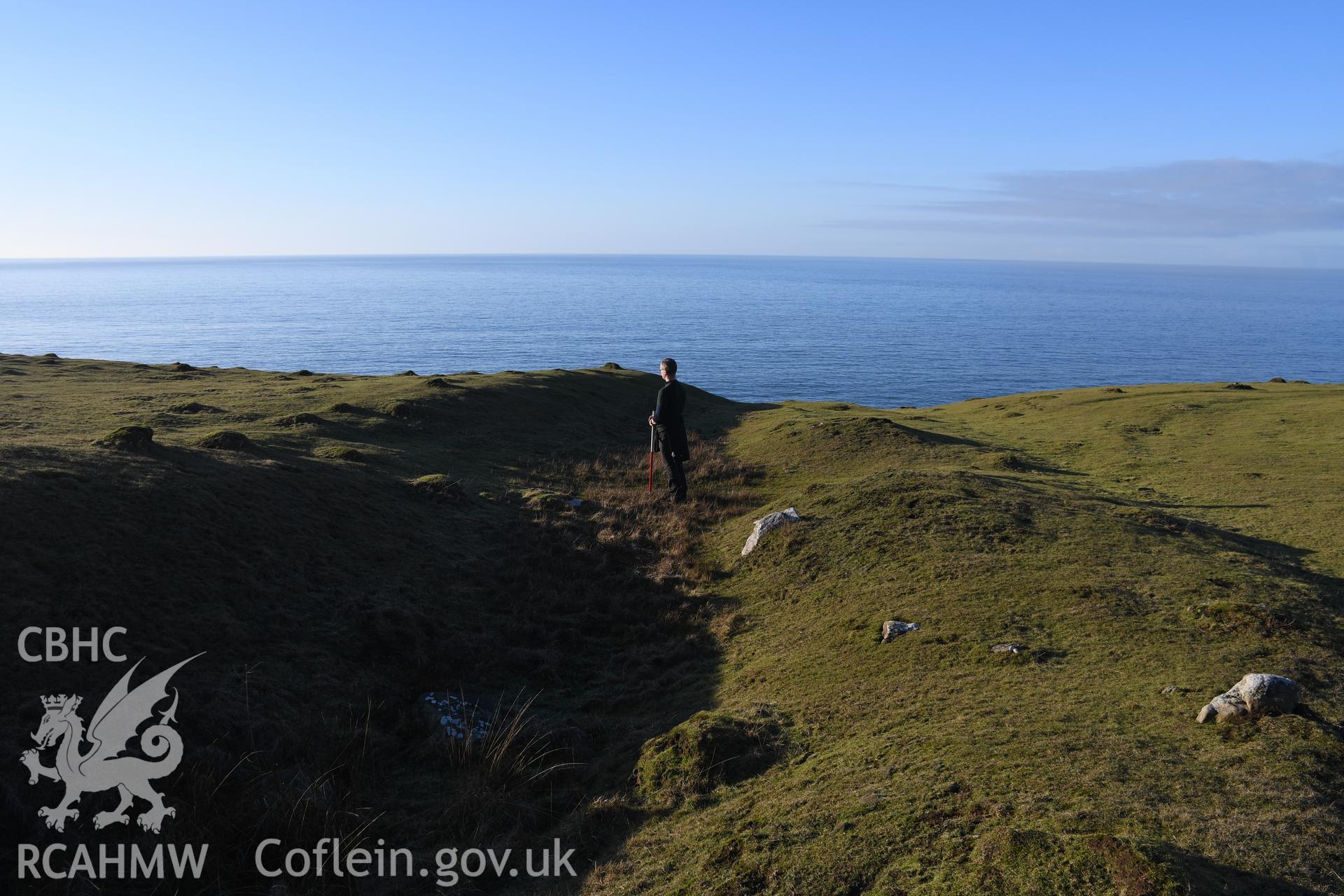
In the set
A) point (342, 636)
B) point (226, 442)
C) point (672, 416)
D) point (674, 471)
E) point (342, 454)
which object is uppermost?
point (672, 416)

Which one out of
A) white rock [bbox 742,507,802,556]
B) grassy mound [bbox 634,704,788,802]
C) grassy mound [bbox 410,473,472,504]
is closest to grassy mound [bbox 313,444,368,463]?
grassy mound [bbox 410,473,472,504]

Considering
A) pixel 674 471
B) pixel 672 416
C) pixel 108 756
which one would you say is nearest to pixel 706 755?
pixel 108 756

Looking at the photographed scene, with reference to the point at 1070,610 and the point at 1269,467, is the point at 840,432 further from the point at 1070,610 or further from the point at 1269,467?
the point at 1070,610

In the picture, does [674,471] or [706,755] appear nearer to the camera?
[706,755]

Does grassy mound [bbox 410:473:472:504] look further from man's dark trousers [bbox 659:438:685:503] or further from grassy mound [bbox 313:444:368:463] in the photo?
man's dark trousers [bbox 659:438:685:503]

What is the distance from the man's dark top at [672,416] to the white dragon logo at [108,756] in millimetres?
13943

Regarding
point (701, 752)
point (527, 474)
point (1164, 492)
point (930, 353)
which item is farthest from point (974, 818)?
point (930, 353)

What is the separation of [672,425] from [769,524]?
4628mm

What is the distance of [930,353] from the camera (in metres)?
141

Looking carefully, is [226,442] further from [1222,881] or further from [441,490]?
[1222,881]

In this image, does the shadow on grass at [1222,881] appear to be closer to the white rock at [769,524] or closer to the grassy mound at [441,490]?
Result: the white rock at [769,524]

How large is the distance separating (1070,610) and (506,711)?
932 centimetres

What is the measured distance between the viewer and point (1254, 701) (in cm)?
863

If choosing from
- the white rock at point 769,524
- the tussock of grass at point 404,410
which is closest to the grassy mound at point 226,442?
the tussock of grass at point 404,410
